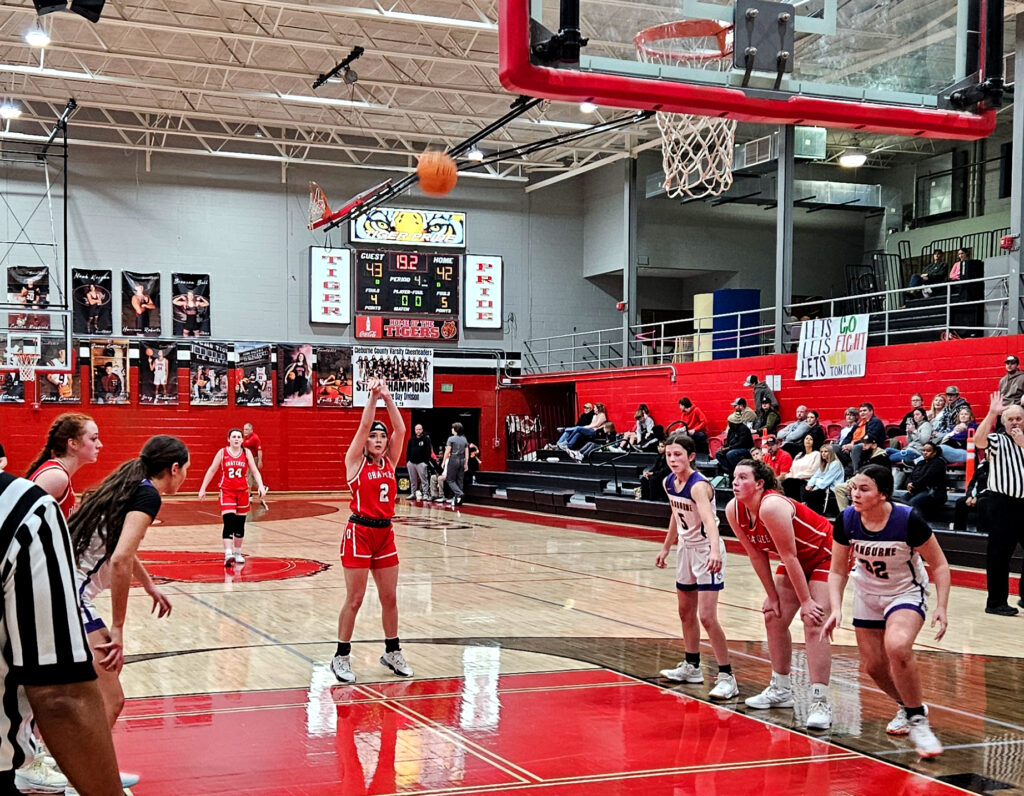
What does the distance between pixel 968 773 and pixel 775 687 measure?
1317mm

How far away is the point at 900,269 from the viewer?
81.5 feet

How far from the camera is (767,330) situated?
69.8 feet

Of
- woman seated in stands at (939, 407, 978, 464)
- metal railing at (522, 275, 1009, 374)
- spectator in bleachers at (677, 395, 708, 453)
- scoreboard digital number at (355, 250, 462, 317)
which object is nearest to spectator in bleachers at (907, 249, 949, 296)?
metal railing at (522, 275, 1009, 374)

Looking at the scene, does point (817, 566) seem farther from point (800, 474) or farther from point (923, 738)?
point (800, 474)

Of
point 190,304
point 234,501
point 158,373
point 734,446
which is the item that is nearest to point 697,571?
point 234,501

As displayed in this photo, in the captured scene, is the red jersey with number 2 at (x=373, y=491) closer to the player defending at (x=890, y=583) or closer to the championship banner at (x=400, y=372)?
the player defending at (x=890, y=583)

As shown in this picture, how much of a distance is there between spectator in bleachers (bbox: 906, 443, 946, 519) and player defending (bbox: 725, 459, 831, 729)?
7.59 meters

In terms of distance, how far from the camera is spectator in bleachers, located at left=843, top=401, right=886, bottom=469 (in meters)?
14.3

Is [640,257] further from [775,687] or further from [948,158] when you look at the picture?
[775,687]

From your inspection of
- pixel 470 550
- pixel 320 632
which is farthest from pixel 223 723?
pixel 470 550

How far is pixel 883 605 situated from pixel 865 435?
961cm

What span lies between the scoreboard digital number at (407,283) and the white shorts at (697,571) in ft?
70.3

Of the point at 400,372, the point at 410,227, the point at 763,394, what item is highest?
the point at 410,227

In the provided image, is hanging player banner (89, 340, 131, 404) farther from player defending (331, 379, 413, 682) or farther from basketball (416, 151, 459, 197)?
player defending (331, 379, 413, 682)
